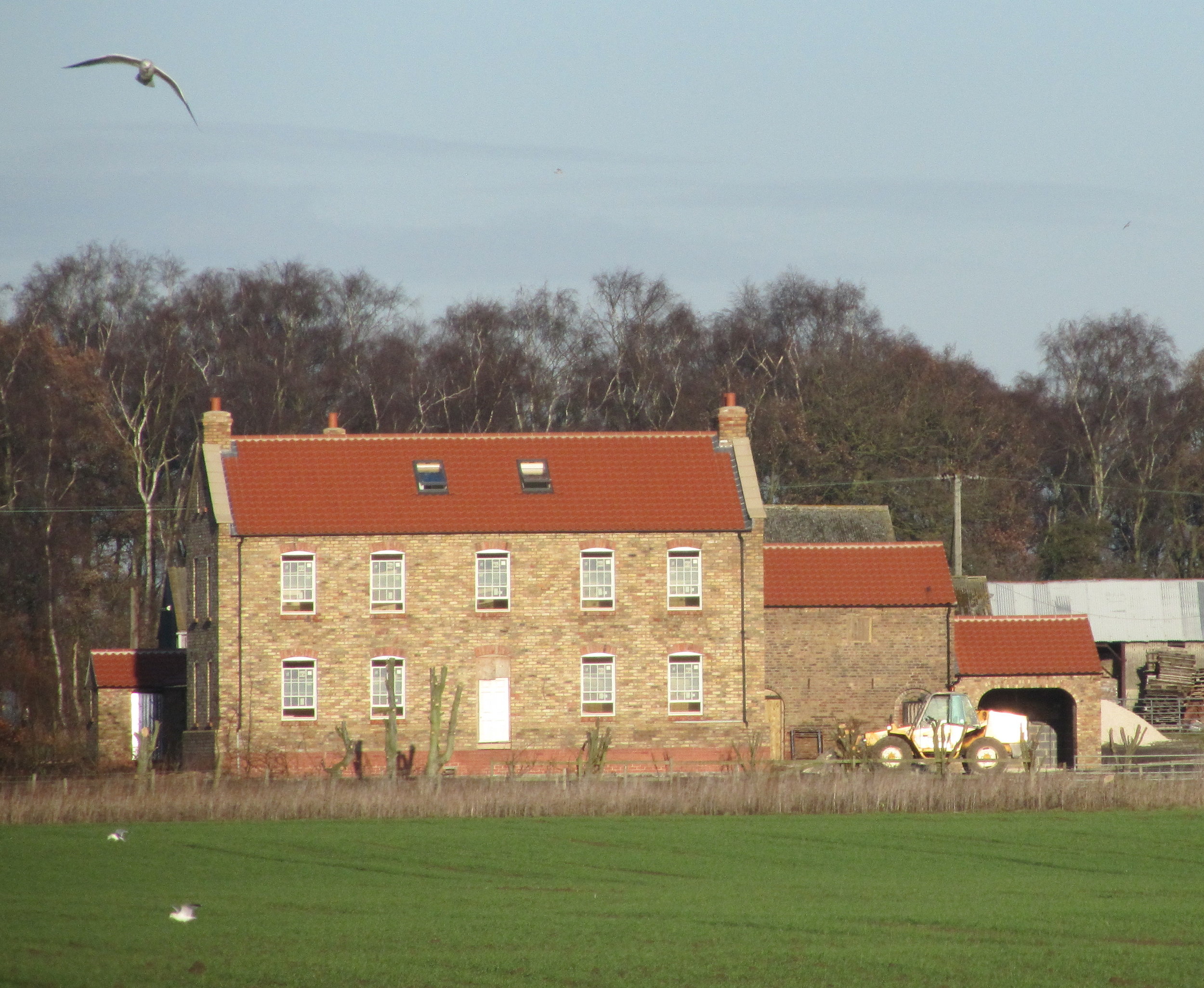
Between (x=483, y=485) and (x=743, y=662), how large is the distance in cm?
776

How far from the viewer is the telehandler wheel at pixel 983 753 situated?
39.5 meters

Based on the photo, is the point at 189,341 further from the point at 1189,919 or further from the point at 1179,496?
the point at 1189,919

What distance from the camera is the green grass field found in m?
15.6

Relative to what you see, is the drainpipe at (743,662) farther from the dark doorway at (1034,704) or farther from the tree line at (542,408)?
the tree line at (542,408)

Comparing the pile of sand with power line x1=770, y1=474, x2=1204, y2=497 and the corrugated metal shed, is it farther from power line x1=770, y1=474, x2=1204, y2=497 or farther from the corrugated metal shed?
power line x1=770, y1=474, x2=1204, y2=497

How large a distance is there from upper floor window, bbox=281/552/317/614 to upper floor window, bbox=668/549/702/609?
28.2 feet

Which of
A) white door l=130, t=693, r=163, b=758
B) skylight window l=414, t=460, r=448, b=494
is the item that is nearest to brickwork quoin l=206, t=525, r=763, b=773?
skylight window l=414, t=460, r=448, b=494

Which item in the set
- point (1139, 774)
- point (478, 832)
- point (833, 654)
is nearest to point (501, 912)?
point (478, 832)

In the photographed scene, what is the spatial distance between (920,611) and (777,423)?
83.3 ft

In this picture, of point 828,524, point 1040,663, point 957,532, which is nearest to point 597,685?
point 1040,663

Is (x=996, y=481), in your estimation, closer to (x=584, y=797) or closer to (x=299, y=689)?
(x=299, y=689)

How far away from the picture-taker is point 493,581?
145ft

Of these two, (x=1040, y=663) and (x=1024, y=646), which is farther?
(x=1024, y=646)

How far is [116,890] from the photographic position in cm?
2088
